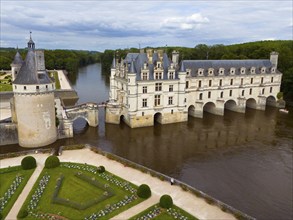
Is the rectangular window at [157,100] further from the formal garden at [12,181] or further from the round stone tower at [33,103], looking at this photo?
the formal garden at [12,181]

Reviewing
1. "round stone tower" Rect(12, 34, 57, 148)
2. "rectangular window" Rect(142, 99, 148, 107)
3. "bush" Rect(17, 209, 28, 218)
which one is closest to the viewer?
"bush" Rect(17, 209, 28, 218)

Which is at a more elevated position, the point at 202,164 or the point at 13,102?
the point at 13,102

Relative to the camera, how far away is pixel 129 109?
132ft

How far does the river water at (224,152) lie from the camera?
2461 centimetres

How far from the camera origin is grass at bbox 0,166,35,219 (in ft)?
64.6

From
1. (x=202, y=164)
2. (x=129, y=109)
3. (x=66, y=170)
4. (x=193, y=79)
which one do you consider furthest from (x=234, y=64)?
(x=66, y=170)

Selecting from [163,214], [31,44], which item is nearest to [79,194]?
[163,214]

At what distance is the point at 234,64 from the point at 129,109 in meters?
23.4

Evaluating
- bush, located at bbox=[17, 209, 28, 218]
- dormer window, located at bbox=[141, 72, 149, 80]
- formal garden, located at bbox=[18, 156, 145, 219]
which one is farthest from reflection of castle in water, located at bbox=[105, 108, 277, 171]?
bush, located at bbox=[17, 209, 28, 218]

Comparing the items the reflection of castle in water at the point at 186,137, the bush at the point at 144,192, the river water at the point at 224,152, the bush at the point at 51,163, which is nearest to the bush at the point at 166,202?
the bush at the point at 144,192

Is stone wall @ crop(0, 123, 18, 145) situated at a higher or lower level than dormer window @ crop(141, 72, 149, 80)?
lower

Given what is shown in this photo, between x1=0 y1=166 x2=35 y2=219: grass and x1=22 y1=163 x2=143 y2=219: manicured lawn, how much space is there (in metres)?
1.12

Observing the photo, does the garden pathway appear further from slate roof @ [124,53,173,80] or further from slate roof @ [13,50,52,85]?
slate roof @ [124,53,173,80]

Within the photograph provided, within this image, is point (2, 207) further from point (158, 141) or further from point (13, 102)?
point (158, 141)
